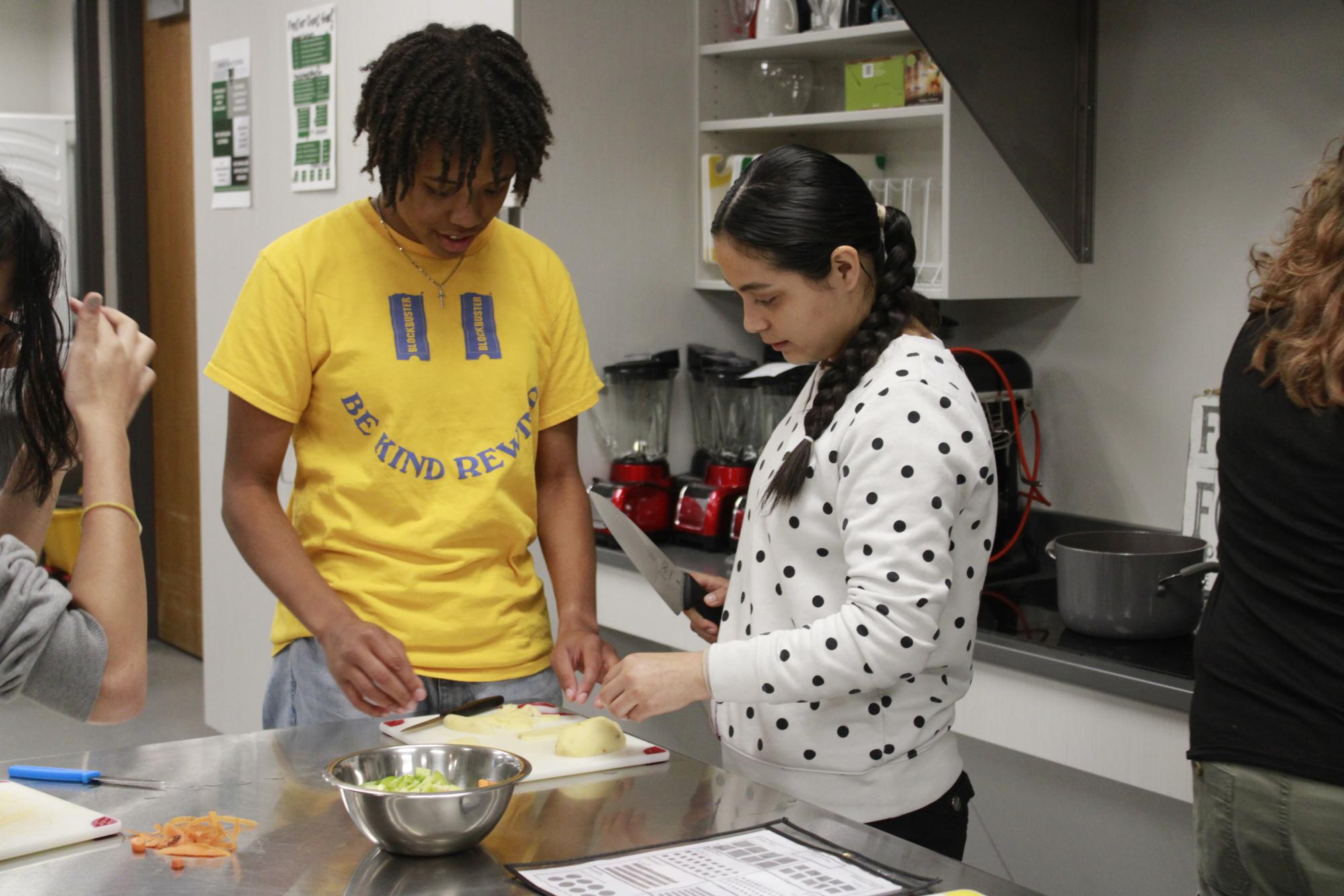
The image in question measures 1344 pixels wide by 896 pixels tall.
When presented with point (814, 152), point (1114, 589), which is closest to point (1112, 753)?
point (1114, 589)

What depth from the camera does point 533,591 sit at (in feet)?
5.50

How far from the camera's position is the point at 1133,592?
198cm

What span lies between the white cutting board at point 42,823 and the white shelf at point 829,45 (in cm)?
196

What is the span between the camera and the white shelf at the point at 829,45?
2604mm

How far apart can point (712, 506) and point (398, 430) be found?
3.85ft

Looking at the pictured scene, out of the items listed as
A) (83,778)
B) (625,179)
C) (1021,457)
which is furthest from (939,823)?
(625,179)

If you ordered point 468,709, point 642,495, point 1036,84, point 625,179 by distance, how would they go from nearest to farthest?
point 468,709
point 1036,84
point 642,495
point 625,179

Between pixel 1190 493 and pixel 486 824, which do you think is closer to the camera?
pixel 486 824

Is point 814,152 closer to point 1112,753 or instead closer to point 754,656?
point 754,656

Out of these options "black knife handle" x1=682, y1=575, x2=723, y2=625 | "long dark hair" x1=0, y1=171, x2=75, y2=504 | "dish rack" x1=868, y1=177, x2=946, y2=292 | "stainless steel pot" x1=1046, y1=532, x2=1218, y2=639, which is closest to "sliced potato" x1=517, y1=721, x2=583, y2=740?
"black knife handle" x1=682, y1=575, x2=723, y2=625

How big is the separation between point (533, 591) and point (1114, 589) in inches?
34.9

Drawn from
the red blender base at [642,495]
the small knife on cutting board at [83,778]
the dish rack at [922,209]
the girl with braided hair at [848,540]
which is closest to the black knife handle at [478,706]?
the girl with braided hair at [848,540]

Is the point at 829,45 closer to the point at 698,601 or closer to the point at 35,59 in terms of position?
the point at 698,601

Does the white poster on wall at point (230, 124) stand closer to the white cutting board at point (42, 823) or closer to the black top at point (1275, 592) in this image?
Result: the white cutting board at point (42, 823)
